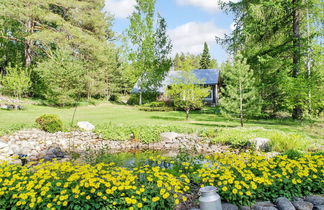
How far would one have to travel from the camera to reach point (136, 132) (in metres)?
9.84

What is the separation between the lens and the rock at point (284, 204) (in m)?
2.99

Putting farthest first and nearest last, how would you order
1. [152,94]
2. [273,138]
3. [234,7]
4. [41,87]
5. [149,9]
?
[152,94], [149,9], [41,87], [234,7], [273,138]

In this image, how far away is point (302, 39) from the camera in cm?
1271

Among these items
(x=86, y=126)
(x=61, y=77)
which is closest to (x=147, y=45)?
(x=61, y=77)

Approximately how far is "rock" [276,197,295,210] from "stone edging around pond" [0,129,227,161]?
14.4 ft

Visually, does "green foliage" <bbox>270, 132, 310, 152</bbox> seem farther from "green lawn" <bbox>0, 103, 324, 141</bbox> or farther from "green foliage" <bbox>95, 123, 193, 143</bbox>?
"green foliage" <bbox>95, 123, 193, 143</bbox>

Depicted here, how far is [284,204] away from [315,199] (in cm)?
59

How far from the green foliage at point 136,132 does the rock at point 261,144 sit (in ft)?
10.0

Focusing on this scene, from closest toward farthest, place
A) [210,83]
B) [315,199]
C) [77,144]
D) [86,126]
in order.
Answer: [315,199]
[77,144]
[86,126]
[210,83]

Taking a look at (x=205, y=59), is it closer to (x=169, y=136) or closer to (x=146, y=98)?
(x=146, y=98)

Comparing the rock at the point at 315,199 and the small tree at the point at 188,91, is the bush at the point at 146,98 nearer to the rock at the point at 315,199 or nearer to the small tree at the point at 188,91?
the small tree at the point at 188,91

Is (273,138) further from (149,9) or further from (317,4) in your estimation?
(149,9)

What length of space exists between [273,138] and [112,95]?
25.0m

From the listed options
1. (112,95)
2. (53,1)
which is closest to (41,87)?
(53,1)
